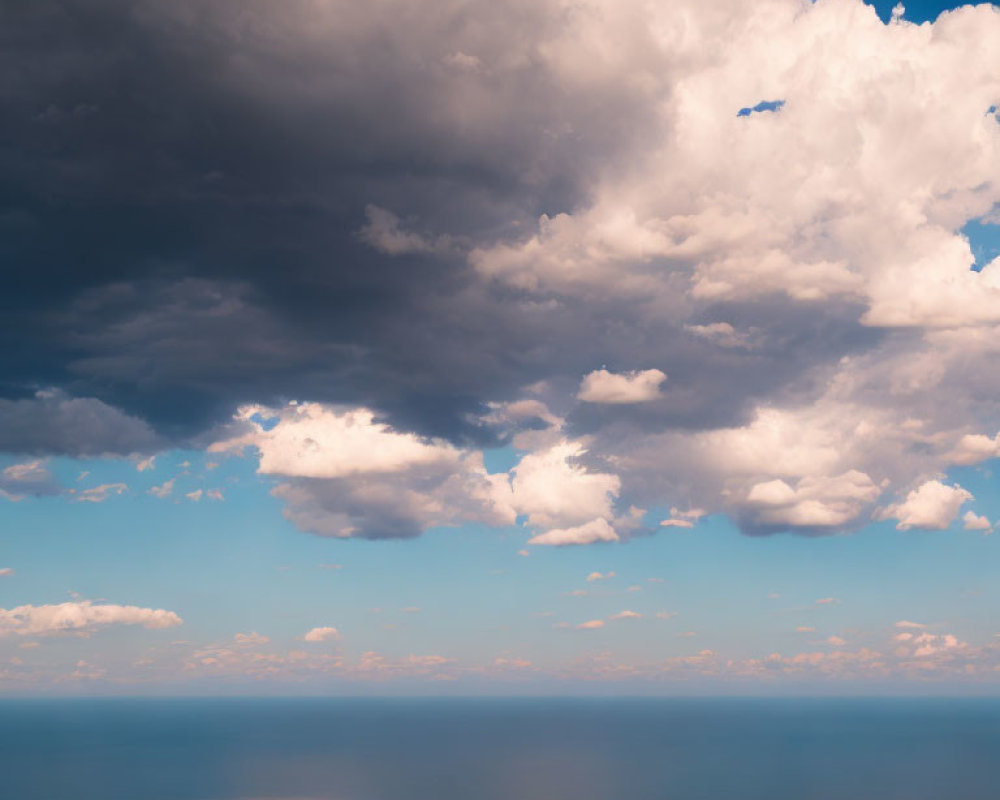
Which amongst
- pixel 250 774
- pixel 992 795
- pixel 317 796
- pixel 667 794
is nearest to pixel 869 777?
pixel 992 795

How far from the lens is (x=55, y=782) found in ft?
591

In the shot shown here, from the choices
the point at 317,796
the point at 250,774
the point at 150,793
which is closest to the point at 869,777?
the point at 317,796

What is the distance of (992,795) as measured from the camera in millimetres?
164375

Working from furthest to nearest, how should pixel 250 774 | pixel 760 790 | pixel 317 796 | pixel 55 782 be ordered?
pixel 250 774 < pixel 55 782 < pixel 760 790 < pixel 317 796

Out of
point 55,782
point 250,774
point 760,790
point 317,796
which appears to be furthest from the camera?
point 250,774

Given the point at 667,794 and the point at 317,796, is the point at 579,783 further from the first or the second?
the point at 317,796

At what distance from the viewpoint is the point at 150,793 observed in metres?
164

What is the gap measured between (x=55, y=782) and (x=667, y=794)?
13373 cm

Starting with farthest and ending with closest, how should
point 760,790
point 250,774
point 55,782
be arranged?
point 250,774 < point 55,782 < point 760,790

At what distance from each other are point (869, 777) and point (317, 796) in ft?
422

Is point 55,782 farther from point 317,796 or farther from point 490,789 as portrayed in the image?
point 490,789

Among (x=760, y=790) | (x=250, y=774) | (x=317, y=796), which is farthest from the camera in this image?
(x=250, y=774)

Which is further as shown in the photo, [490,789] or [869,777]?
[869,777]

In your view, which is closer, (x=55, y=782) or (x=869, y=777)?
(x=55, y=782)
